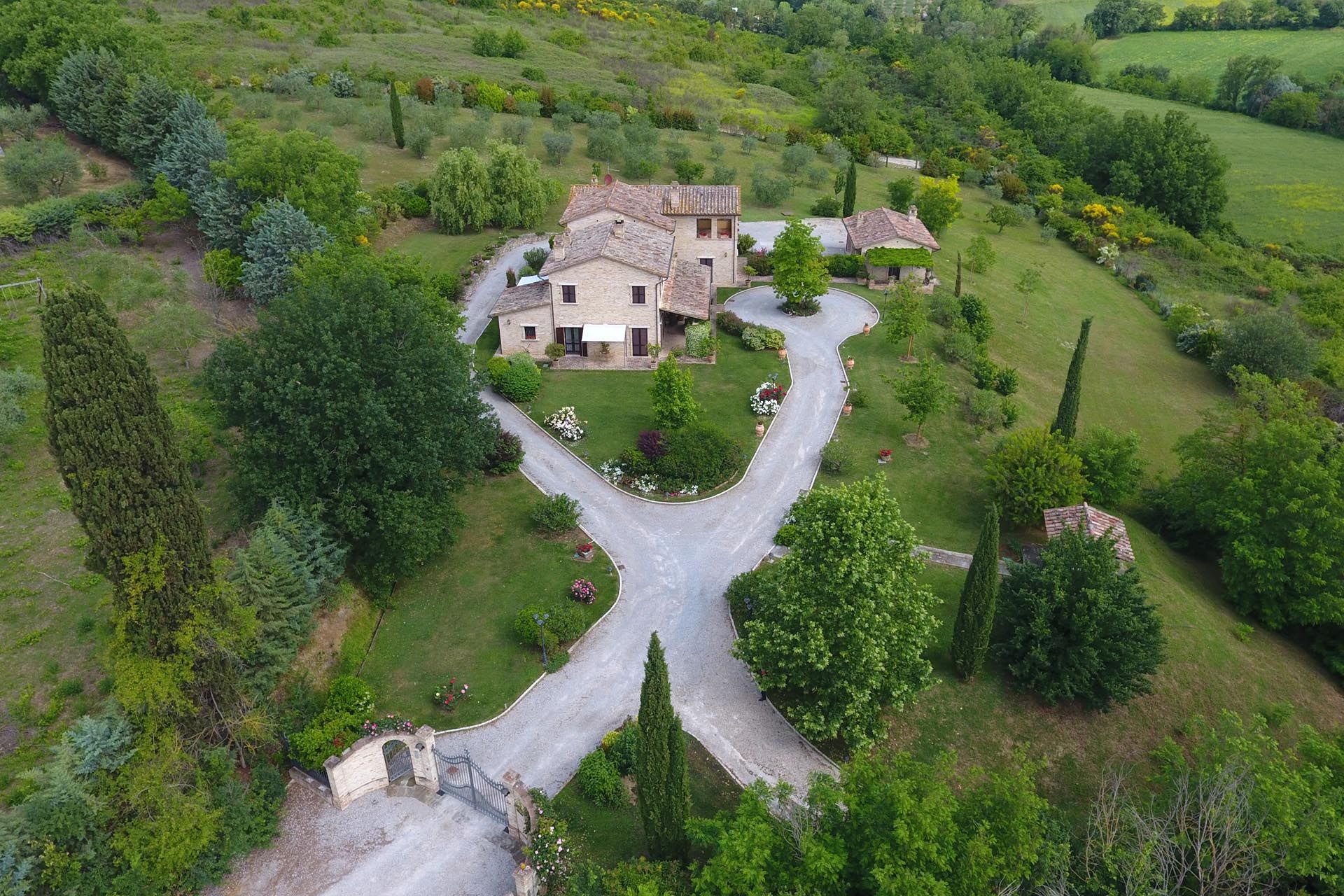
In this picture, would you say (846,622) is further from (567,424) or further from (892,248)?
(892,248)

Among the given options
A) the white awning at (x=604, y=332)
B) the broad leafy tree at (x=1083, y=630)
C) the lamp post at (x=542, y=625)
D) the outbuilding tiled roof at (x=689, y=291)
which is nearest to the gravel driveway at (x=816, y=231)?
the outbuilding tiled roof at (x=689, y=291)

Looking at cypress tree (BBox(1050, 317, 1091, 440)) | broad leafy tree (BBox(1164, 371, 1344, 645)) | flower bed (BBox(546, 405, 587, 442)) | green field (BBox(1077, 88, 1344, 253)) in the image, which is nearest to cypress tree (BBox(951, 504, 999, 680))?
broad leafy tree (BBox(1164, 371, 1344, 645))

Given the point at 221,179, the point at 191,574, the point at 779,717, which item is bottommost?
the point at 779,717

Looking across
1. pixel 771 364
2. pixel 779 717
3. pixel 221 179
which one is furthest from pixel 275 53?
pixel 779 717

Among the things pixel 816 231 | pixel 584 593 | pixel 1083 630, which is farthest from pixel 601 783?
pixel 816 231

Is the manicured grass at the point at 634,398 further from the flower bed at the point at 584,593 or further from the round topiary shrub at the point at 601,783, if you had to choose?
the round topiary shrub at the point at 601,783

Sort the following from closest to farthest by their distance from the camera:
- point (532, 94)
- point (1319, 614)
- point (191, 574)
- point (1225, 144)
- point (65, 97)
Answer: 1. point (191, 574)
2. point (1319, 614)
3. point (65, 97)
4. point (532, 94)
5. point (1225, 144)

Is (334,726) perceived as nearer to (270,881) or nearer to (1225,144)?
(270,881)
